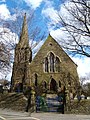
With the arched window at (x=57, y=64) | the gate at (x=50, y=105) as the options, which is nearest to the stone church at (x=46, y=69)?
the arched window at (x=57, y=64)

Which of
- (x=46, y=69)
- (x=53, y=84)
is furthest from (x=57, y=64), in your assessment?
(x=53, y=84)

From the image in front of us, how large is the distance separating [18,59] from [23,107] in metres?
15.6

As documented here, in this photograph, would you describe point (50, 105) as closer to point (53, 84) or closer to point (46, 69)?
point (53, 84)

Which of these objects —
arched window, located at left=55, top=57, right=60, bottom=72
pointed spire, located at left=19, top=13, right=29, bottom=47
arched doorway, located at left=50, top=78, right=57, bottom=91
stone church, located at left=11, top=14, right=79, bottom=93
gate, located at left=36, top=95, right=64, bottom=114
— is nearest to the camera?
gate, located at left=36, top=95, right=64, bottom=114

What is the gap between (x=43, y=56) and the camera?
5512 cm

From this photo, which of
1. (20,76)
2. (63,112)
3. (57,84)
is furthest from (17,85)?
(63,112)

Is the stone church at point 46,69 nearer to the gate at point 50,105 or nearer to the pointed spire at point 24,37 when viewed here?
the pointed spire at point 24,37

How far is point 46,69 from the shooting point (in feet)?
180

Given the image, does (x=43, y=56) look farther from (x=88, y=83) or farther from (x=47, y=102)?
(x=47, y=102)

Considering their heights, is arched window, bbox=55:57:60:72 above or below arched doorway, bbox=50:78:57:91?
above

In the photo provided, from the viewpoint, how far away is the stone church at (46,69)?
5112 cm

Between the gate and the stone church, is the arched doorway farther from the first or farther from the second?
the gate

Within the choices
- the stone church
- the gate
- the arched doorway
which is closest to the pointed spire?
the stone church

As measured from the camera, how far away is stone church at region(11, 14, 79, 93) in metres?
51.1
